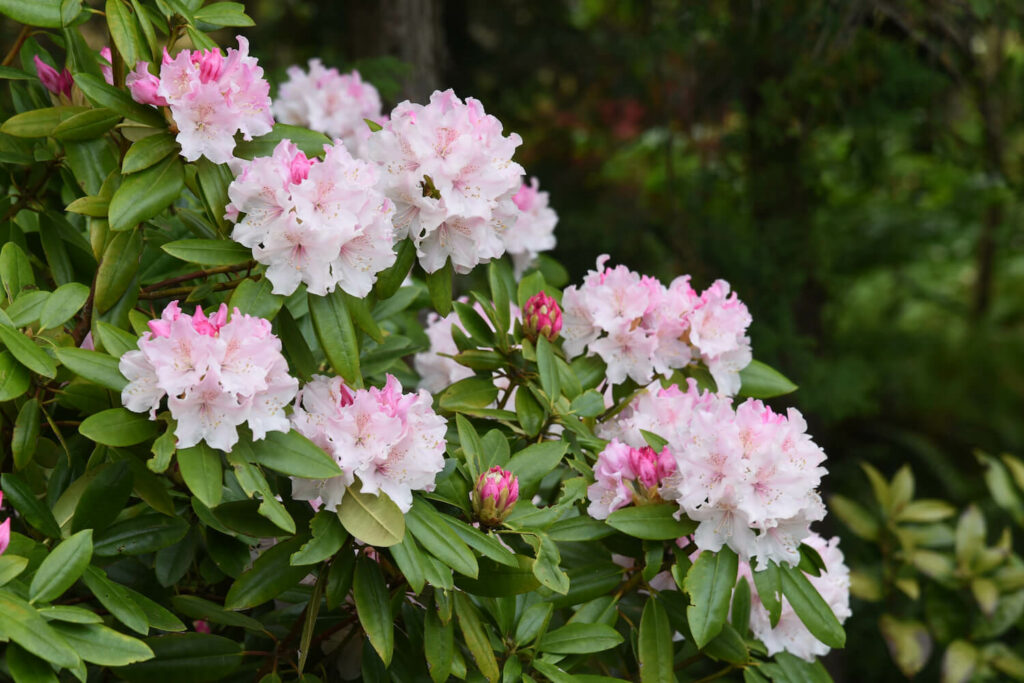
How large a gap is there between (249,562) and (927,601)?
1827 millimetres

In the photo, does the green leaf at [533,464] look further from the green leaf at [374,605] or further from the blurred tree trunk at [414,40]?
the blurred tree trunk at [414,40]

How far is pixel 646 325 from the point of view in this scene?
1.44m

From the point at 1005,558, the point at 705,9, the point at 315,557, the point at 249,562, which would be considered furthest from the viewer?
the point at 705,9

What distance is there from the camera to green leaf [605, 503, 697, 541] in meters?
1.20

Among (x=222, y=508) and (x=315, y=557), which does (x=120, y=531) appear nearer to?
(x=222, y=508)

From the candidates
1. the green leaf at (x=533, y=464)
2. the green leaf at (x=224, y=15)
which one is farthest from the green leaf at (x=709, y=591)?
the green leaf at (x=224, y=15)

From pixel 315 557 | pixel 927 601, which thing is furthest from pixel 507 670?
pixel 927 601

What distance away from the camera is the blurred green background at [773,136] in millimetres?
2760

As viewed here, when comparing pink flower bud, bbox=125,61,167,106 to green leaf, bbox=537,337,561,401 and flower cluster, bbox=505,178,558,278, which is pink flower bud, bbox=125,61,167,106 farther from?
flower cluster, bbox=505,178,558,278

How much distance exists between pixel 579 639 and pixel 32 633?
1.99 feet

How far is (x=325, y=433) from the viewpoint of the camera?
3.64ft

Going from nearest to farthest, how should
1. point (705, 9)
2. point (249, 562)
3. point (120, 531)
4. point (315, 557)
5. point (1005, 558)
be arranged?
point (315, 557) → point (120, 531) → point (249, 562) → point (1005, 558) → point (705, 9)

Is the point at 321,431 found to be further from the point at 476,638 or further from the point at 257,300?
the point at 476,638

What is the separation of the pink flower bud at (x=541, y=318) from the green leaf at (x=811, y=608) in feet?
1.46
